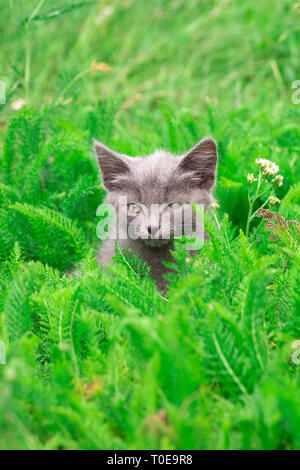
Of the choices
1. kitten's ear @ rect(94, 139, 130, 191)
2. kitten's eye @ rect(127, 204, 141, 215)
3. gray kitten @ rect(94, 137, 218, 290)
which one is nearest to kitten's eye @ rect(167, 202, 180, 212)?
gray kitten @ rect(94, 137, 218, 290)

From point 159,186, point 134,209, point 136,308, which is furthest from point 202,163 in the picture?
point 136,308

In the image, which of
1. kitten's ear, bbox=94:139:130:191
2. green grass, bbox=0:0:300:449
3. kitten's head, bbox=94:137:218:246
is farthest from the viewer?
kitten's ear, bbox=94:139:130:191

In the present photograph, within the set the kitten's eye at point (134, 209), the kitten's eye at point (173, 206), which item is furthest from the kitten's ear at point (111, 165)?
the kitten's eye at point (173, 206)

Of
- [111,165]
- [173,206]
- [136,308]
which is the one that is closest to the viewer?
[136,308]

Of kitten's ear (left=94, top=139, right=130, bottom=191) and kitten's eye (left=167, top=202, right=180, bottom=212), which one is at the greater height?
kitten's ear (left=94, top=139, right=130, bottom=191)

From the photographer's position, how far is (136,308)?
174 cm

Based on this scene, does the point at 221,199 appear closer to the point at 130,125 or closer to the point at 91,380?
the point at 91,380

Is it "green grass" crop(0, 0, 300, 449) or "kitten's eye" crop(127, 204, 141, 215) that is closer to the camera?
"green grass" crop(0, 0, 300, 449)

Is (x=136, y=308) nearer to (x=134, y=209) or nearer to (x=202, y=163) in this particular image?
(x=134, y=209)

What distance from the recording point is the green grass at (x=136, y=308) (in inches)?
52.2

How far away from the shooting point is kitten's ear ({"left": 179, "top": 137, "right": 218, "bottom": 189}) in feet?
7.47

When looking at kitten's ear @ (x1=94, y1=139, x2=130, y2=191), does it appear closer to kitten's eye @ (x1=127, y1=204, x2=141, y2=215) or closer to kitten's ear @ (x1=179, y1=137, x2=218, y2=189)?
kitten's eye @ (x1=127, y1=204, x2=141, y2=215)

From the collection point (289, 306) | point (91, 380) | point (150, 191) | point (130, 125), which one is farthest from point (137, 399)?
point (130, 125)

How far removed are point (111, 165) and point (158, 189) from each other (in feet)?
0.95
